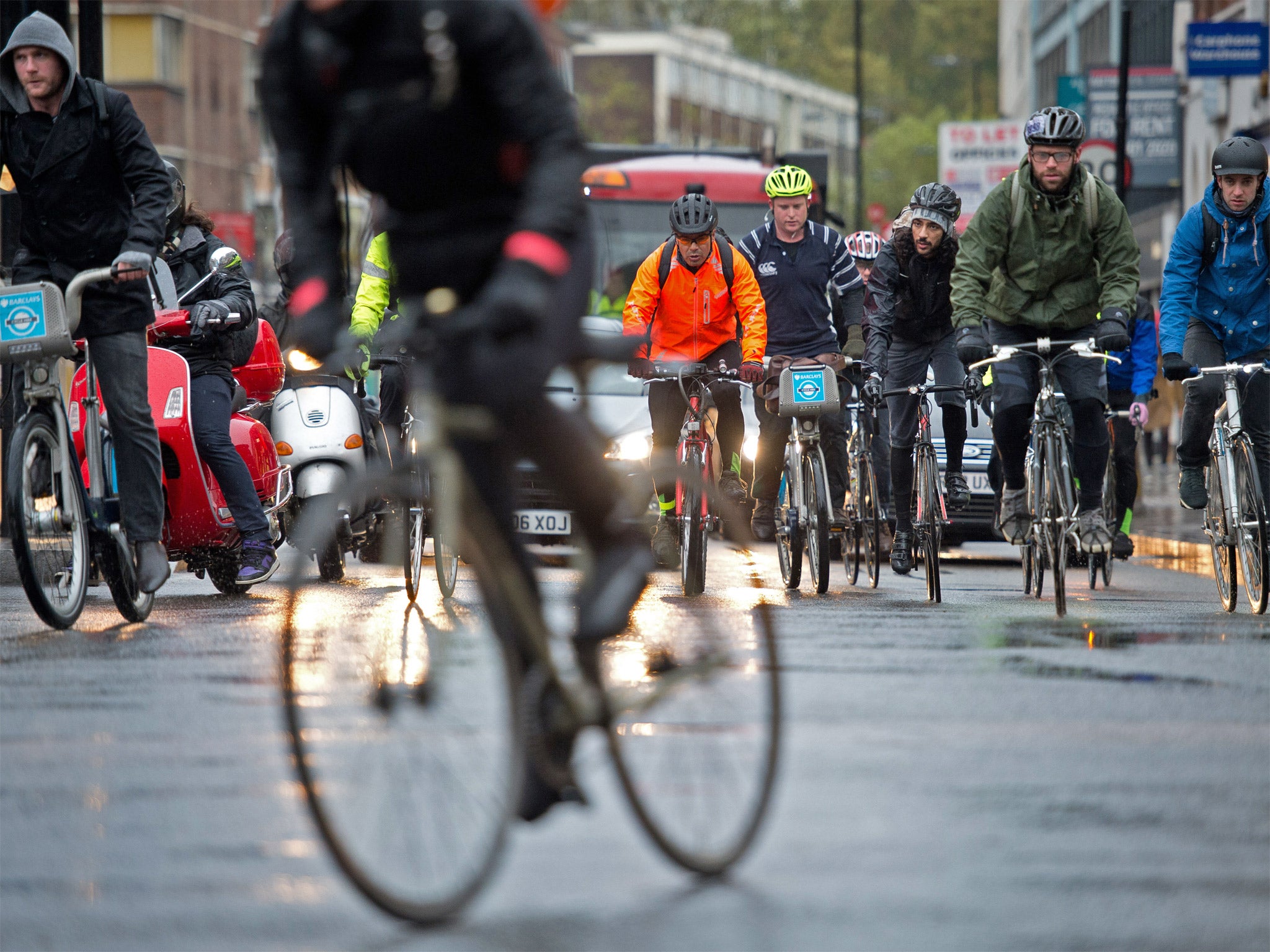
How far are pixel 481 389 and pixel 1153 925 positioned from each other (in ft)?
5.28

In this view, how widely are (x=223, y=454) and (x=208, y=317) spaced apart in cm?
74

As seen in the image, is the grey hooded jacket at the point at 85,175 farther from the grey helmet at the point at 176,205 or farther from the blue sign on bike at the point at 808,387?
the blue sign on bike at the point at 808,387

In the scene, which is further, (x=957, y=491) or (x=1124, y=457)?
(x=1124, y=457)

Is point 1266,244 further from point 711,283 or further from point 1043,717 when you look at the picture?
point 1043,717

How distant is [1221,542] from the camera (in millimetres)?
10297

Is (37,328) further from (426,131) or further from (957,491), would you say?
(957,491)

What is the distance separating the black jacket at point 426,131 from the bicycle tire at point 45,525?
381 cm

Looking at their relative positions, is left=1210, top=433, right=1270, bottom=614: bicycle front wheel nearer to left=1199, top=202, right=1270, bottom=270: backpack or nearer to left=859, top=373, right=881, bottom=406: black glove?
left=1199, top=202, right=1270, bottom=270: backpack

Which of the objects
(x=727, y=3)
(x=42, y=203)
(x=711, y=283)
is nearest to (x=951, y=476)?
(x=711, y=283)

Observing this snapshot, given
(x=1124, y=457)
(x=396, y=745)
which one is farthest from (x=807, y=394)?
(x=396, y=745)

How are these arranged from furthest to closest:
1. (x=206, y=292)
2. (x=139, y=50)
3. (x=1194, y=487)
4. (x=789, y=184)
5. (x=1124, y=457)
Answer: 1. (x=139, y=50)
2. (x=1124, y=457)
3. (x=789, y=184)
4. (x=1194, y=487)
5. (x=206, y=292)

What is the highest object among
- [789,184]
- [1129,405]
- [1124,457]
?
[789,184]

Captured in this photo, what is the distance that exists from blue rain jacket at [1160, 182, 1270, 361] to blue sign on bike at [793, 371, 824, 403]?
2.01m

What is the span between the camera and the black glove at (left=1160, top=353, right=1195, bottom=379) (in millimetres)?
9992
